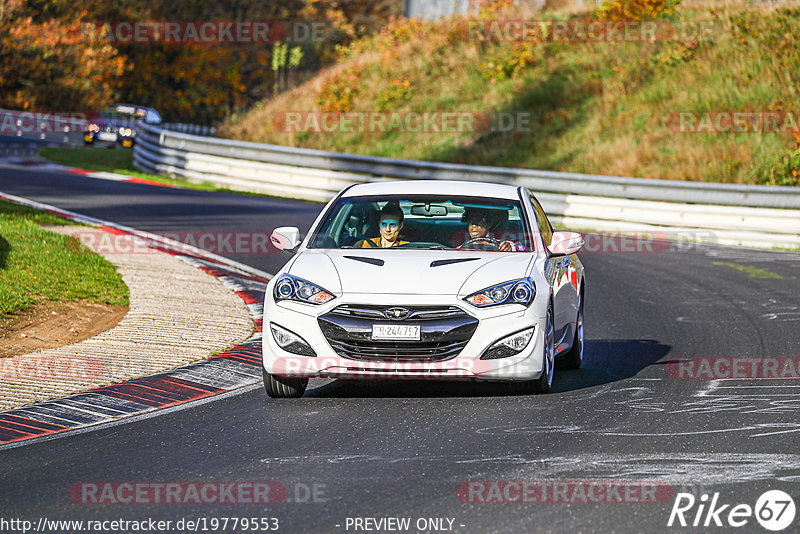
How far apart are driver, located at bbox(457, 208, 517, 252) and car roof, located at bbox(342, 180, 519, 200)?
0.50 feet

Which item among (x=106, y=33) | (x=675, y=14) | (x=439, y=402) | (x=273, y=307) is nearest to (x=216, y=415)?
(x=273, y=307)

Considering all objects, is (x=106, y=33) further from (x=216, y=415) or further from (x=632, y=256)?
(x=216, y=415)

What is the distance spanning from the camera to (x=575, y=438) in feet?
24.8

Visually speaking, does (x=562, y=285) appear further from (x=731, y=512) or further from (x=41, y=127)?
(x=41, y=127)

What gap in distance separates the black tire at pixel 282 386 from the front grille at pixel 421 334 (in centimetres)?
68

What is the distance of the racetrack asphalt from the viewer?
6055mm

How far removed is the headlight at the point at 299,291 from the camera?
340 inches

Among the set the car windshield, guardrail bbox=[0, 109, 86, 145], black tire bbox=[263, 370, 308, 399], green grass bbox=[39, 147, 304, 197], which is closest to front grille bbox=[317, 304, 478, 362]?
black tire bbox=[263, 370, 308, 399]

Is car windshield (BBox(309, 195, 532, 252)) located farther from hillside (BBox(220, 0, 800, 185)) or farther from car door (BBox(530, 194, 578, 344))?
hillside (BBox(220, 0, 800, 185))

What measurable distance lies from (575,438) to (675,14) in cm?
2931

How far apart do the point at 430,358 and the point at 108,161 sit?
28.8m

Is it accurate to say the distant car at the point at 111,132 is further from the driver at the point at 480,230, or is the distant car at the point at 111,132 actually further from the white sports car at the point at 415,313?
the white sports car at the point at 415,313

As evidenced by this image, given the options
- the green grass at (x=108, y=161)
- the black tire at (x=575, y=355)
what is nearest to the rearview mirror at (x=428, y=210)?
the black tire at (x=575, y=355)

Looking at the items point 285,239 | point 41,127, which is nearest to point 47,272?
point 285,239
